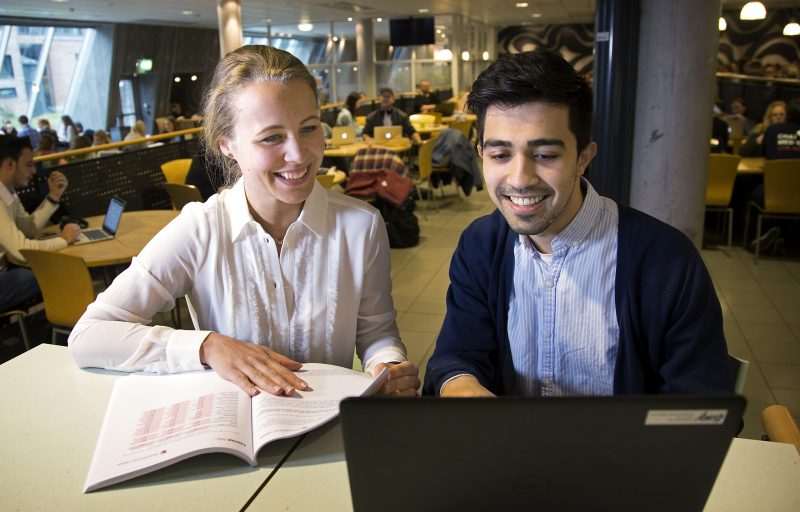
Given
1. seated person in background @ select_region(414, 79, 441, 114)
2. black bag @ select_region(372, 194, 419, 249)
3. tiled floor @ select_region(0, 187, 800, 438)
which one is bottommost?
tiled floor @ select_region(0, 187, 800, 438)

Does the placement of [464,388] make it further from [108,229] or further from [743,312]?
[743,312]

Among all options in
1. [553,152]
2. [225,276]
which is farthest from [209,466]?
[553,152]

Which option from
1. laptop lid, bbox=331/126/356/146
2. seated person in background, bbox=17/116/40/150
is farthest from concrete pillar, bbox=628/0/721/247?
seated person in background, bbox=17/116/40/150

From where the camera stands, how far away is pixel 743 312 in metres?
4.39

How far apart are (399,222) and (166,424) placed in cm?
502

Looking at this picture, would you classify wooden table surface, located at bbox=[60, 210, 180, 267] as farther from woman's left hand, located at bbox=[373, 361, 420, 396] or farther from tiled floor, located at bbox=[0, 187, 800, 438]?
woman's left hand, located at bbox=[373, 361, 420, 396]

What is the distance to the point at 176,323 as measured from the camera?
13.7ft

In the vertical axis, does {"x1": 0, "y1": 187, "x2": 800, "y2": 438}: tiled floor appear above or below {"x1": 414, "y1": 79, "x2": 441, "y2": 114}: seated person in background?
below

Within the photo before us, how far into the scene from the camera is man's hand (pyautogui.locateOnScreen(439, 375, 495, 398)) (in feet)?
4.32

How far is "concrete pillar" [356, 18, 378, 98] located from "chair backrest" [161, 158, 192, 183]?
12.2m

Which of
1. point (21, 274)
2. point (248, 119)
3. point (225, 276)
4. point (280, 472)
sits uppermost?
point (248, 119)

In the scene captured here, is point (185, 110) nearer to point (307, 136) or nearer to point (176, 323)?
point (176, 323)

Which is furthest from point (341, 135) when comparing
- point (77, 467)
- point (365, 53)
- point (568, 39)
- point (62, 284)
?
point (568, 39)

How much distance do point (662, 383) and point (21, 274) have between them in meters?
3.31
